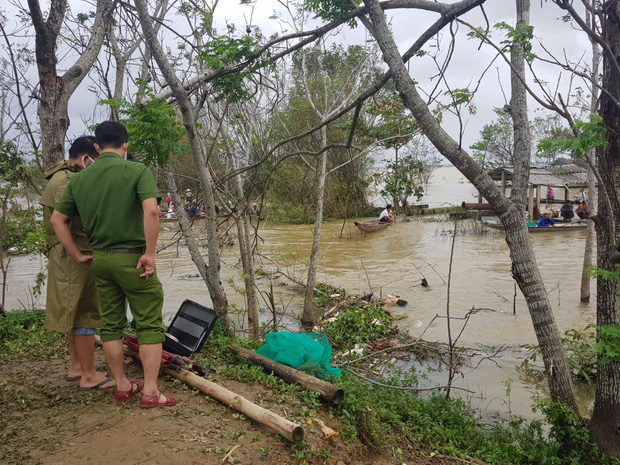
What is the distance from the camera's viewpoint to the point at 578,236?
18641 mm

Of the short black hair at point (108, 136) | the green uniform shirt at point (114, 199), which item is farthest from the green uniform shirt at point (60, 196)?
the short black hair at point (108, 136)

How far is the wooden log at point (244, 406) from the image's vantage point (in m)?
2.90

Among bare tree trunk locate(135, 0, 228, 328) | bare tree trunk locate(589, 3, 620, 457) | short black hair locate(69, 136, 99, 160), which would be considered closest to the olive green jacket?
short black hair locate(69, 136, 99, 160)

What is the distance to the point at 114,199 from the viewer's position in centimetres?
312

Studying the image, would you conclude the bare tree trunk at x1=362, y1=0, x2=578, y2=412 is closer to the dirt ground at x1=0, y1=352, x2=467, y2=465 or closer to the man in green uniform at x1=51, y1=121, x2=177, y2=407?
A: the dirt ground at x1=0, y1=352, x2=467, y2=465

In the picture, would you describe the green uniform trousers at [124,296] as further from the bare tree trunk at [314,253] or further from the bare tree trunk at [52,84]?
the bare tree trunk at [314,253]

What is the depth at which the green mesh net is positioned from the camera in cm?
412

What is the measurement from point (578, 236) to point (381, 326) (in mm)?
13828

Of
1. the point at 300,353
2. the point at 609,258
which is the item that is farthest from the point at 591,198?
the point at 300,353

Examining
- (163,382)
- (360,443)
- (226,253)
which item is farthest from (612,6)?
(226,253)

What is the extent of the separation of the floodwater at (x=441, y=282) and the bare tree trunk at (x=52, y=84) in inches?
69.1

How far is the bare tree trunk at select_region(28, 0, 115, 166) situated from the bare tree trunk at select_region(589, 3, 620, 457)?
5038mm

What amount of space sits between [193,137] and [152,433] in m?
2.73

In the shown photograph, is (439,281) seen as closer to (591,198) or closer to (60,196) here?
(591,198)
